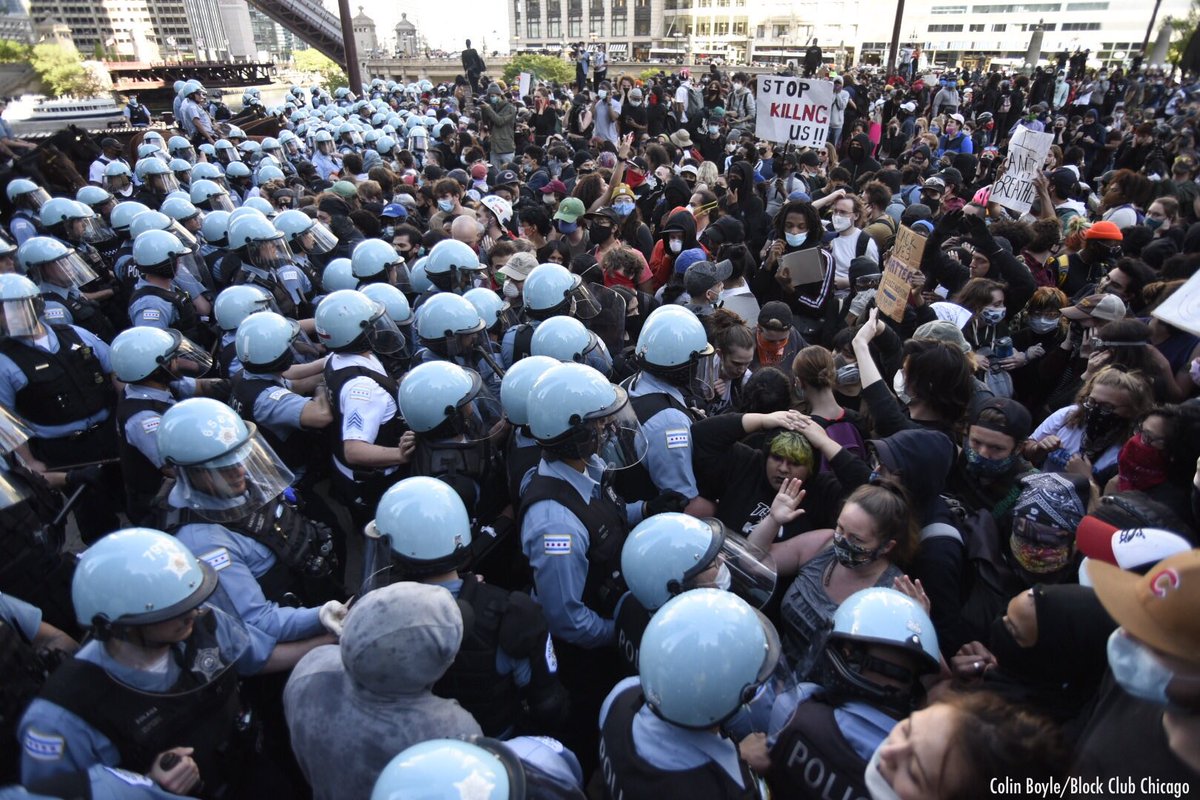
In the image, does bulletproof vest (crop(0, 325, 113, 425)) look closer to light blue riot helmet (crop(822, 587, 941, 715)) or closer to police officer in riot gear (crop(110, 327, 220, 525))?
police officer in riot gear (crop(110, 327, 220, 525))

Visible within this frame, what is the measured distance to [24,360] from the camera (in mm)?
4090

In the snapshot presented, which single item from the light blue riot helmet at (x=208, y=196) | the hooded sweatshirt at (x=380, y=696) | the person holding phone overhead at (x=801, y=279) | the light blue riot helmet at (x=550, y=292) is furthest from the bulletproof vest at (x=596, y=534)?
the light blue riot helmet at (x=208, y=196)

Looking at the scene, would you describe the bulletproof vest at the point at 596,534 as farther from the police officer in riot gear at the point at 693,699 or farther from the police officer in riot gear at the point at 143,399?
the police officer in riot gear at the point at 143,399

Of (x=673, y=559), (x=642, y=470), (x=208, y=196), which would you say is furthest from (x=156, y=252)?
(x=673, y=559)

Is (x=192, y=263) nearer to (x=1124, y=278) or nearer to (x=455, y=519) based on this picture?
(x=455, y=519)

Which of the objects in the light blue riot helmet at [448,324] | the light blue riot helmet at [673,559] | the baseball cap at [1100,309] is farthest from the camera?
the baseball cap at [1100,309]

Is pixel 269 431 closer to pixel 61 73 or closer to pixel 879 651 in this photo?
pixel 879 651

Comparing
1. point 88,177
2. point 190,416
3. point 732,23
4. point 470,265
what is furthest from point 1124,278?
point 732,23

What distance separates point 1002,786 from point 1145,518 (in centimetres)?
142

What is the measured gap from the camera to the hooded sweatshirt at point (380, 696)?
1732mm

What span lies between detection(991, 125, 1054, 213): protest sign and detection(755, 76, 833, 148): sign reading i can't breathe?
198 centimetres

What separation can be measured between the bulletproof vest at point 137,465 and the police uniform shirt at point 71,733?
6.13ft

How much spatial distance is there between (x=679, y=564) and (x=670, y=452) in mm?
1018

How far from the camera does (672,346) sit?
3301mm
